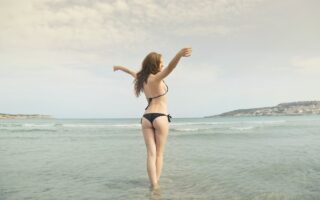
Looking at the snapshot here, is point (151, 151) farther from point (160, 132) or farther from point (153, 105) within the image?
point (153, 105)

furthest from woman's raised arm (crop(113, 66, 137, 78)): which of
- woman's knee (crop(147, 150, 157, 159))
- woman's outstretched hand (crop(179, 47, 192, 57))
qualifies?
woman's outstretched hand (crop(179, 47, 192, 57))

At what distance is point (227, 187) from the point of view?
5957 mm

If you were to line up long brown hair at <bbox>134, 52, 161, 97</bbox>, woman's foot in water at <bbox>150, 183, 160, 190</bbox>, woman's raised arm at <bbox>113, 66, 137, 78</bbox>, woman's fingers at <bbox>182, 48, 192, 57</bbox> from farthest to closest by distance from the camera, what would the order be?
woman's raised arm at <bbox>113, 66, 137, 78</bbox>
woman's foot in water at <bbox>150, 183, 160, 190</bbox>
long brown hair at <bbox>134, 52, 161, 97</bbox>
woman's fingers at <bbox>182, 48, 192, 57</bbox>

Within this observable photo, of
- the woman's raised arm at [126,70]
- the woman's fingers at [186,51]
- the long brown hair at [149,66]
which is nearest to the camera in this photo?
the woman's fingers at [186,51]

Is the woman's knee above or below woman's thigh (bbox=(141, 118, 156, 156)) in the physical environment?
below

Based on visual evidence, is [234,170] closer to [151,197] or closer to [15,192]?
[151,197]

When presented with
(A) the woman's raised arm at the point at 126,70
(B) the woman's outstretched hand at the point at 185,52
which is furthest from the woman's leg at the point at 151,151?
(B) the woman's outstretched hand at the point at 185,52

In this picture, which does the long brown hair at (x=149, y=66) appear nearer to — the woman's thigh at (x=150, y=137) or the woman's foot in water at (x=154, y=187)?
the woman's thigh at (x=150, y=137)

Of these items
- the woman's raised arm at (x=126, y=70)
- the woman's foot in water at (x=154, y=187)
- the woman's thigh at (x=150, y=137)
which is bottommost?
the woman's foot in water at (x=154, y=187)

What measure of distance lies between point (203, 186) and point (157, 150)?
3.22 ft

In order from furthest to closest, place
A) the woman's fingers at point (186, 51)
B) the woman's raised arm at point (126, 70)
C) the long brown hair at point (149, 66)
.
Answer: the woman's raised arm at point (126, 70) → the long brown hair at point (149, 66) → the woman's fingers at point (186, 51)

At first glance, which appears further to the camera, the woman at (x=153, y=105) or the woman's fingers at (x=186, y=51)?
the woman at (x=153, y=105)

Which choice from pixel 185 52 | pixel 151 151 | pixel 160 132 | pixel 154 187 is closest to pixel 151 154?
pixel 151 151

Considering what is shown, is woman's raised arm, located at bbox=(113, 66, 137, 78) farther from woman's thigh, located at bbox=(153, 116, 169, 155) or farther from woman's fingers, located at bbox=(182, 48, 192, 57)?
woman's fingers, located at bbox=(182, 48, 192, 57)
